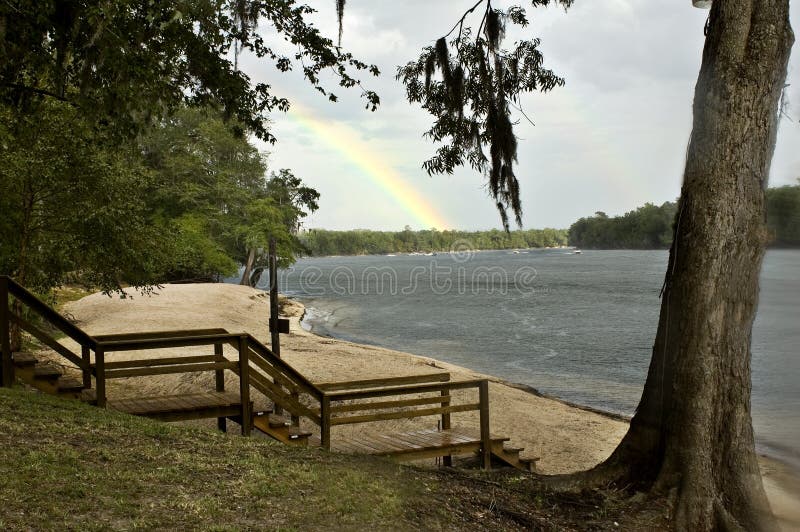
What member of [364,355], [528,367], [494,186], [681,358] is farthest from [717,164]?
[528,367]

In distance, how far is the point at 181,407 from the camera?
349 inches

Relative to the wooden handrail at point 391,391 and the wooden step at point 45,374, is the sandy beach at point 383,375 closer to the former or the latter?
the wooden handrail at point 391,391

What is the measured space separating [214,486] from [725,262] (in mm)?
5186

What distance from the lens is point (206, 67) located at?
10.2 metres

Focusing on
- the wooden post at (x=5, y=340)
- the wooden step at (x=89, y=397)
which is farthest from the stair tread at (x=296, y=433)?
the wooden post at (x=5, y=340)

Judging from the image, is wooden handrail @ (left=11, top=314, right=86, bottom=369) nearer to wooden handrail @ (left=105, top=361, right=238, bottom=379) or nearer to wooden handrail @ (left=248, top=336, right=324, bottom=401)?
wooden handrail @ (left=105, top=361, right=238, bottom=379)

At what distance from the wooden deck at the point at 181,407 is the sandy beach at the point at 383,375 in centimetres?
498

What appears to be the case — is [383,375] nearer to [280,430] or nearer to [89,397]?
[280,430]

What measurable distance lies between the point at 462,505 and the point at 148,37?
696cm

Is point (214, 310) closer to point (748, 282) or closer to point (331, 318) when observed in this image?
point (331, 318)

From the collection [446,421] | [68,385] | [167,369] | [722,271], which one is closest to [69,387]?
[68,385]

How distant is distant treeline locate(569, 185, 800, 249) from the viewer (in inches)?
352

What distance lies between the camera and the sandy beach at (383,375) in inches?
534

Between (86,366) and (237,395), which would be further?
(237,395)
